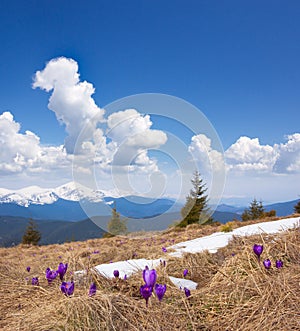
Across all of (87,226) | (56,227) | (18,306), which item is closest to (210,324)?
(18,306)

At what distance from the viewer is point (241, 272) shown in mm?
2516

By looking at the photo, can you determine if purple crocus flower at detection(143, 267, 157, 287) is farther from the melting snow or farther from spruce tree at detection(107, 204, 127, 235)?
spruce tree at detection(107, 204, 127, 235)

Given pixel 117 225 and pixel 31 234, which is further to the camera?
pixel 31 234

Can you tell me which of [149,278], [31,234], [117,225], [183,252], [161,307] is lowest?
[31,234]

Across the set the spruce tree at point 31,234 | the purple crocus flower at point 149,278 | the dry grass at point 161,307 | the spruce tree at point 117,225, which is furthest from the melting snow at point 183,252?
the spruce tree at point 31,234

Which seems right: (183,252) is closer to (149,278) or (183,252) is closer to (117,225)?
(149,278)

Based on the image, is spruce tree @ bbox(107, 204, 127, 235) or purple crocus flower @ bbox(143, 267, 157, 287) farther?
spruce tree @ bbox(107, 204, 127, 235)

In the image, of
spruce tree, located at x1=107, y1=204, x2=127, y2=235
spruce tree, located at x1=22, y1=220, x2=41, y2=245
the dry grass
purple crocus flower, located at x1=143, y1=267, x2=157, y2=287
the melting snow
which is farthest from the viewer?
spruce tree, located at x1=22, y1=220, x2=41, y2=245

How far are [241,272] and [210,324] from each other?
926mm

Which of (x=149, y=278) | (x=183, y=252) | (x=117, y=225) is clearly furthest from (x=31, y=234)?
(x=149, y=278)

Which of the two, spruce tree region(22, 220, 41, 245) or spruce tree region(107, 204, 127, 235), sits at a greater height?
spruce tree region(107, 204, 127, 235)

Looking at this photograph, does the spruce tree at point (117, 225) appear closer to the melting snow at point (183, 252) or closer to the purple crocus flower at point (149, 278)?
the melting snow at point (183, 252)

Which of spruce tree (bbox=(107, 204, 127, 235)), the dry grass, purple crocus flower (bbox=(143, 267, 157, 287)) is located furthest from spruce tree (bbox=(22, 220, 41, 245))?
purple crocus flower (bbox=(143, 267, 157, 287))

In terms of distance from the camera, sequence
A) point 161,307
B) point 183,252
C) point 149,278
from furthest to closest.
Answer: point 183,252, point 161,307, point 149,278
